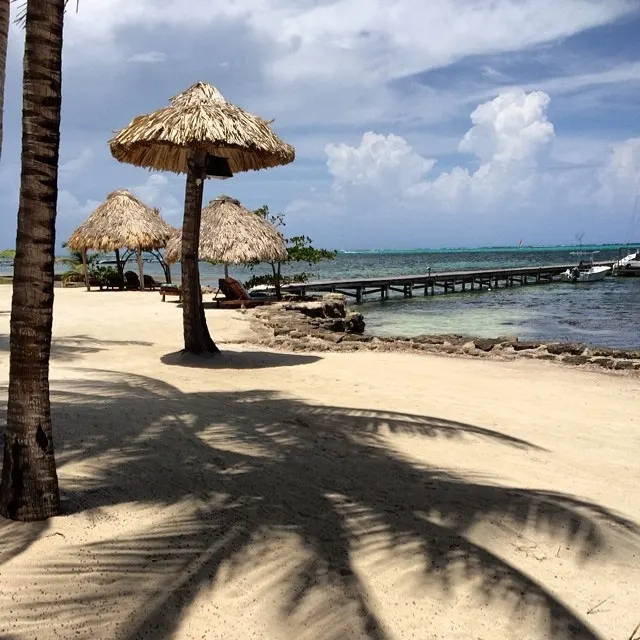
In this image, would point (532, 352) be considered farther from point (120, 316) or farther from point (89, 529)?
point (89, 529)

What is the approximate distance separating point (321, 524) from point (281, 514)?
0.83ft

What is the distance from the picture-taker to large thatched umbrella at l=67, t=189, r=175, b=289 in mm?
24641

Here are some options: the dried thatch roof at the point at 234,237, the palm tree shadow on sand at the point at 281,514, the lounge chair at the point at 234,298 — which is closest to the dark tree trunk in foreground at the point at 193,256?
the palm tree shadow on sand at the point at 281,514

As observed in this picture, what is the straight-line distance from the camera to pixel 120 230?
24.8 metres

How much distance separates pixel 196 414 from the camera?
19.8ft

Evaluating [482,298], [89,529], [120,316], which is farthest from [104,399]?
[482,298]

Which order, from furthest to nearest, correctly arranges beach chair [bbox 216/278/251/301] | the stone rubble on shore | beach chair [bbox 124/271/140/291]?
1. beach chair [bbox 124/271/140/291]
2. beach chair [bbox 216/278/251/301]
3. the stone rubble on shore

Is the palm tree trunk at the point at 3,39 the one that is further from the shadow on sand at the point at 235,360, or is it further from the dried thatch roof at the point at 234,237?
the dried thatch roof at the point at 234,237

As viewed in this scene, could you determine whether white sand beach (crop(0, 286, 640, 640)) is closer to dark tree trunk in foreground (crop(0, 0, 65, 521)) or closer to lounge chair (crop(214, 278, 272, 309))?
dark tree trunk in foreground (crop(0, 0, 65, 521))

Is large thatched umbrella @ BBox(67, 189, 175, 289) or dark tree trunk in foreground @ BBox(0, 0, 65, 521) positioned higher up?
large thatched umbrella @ BBox(67, 189, 175, 289)

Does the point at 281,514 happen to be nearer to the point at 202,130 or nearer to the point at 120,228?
the point at 202,130

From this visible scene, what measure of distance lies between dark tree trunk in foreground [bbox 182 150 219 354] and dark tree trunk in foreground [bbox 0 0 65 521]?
6.72m

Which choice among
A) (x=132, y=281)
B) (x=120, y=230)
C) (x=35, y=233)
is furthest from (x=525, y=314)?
(x=35, y=233)

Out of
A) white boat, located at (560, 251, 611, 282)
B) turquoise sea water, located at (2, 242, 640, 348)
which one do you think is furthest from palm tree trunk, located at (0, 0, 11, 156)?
white boat, located at (560, 251, 611, 282)
